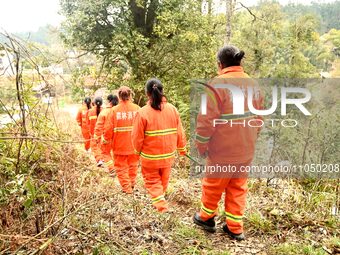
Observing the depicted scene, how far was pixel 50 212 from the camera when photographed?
279cm

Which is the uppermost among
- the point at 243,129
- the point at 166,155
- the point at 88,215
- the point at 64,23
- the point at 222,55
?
the point at 64,23

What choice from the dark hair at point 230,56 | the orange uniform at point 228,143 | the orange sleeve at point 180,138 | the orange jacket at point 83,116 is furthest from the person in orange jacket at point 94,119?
the dark hair at point 230,56

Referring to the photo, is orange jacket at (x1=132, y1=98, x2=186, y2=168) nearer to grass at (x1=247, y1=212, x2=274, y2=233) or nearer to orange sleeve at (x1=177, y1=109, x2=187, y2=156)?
orange sleeve at (x1=177, y1=109, x2=187, y2=156)

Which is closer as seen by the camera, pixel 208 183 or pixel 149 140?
pixel 208 183

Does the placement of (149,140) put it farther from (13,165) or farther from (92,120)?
(92,120)

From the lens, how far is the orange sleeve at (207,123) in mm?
3209

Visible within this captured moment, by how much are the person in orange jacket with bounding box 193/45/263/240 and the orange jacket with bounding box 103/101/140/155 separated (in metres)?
2.05

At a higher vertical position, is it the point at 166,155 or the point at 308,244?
the point at 166,155

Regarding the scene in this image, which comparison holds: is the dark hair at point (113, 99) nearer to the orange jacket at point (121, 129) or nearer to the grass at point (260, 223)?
the orange jacket at point (121, 129)

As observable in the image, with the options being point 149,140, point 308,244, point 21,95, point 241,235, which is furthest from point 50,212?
point 308,244

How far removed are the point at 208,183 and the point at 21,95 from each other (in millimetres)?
2095

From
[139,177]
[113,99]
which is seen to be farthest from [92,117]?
[139,177]

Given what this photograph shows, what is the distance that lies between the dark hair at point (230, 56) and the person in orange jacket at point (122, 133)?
2.15 metres

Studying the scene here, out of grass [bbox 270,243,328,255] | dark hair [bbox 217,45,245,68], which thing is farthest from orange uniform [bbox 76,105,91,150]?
grass [bbox 270,243,328,255]
